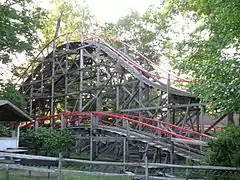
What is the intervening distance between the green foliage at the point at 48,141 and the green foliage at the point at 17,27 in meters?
5.00

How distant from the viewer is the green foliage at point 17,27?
658 inches

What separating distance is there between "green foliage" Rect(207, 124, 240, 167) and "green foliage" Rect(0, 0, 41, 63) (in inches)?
521

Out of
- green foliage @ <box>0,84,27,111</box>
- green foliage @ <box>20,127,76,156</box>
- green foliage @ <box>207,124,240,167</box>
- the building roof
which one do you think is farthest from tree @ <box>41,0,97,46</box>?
green foliage @ <box>207,124,240,167</box>

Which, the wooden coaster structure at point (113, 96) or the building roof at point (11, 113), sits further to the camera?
the wooden coaster structure at point (113, 96)

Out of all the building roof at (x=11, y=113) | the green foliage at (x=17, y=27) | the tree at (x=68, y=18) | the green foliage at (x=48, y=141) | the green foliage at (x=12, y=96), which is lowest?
the green foliage at (x=48, y=141)

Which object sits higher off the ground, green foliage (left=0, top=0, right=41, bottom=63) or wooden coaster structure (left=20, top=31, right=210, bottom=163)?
green foliage (left=0, top=0, right=41, bottom=63)

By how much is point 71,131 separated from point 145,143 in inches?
199

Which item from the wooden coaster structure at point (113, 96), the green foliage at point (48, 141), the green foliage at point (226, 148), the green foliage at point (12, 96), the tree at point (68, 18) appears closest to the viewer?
the green foliage at point (226, 148)

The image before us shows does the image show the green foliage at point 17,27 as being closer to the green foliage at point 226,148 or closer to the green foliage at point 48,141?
the green foliage at point 48,141

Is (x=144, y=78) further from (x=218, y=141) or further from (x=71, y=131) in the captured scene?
(x=218, y=141)

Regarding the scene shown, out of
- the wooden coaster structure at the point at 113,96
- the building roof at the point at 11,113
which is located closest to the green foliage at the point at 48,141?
the wooden coaster structure at the point at 113,96

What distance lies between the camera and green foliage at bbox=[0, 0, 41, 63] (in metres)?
16.7

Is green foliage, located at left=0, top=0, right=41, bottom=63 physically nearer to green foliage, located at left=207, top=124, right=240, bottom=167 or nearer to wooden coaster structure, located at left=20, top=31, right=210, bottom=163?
wooden coaster structure, located at left=20, top=31, right=210, bottom=163

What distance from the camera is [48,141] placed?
49.4 feet
